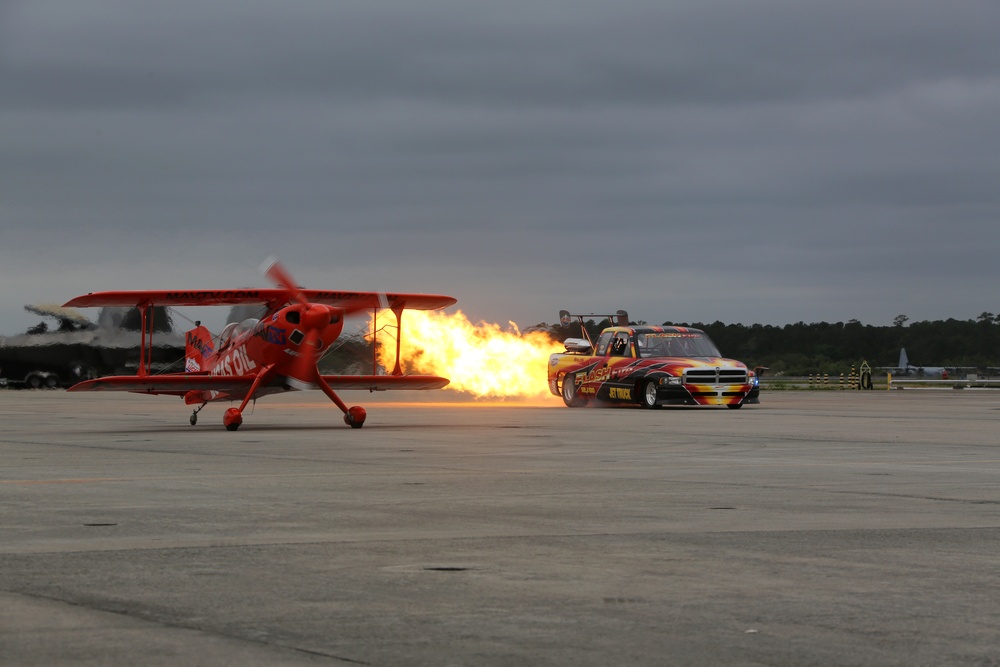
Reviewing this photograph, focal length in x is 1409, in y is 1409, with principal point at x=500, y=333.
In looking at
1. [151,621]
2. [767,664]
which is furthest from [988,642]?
[151,621]

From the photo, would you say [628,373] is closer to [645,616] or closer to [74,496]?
[74,496]

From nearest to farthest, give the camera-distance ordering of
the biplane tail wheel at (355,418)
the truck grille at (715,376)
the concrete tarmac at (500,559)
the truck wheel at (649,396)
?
the concrete tarmac at (500,559), the biplane tail wheel at (355,418), the truck grille at (715,376), the truck wheel at (649,396)

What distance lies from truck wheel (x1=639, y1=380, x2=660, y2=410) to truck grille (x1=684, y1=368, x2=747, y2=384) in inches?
37.7

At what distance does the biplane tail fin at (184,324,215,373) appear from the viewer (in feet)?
95.7

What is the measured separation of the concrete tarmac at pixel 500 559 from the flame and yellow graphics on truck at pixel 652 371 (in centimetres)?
1644

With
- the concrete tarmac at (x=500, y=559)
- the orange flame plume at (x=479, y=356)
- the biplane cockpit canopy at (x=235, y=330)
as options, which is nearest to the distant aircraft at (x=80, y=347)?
the orange flame plume at (x=479, y=356)

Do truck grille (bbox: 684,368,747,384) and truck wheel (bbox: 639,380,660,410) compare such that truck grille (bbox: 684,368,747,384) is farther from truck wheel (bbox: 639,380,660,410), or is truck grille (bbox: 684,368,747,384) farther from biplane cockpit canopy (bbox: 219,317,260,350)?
biplane cockpit canopy (bbox: 219,317,260,350)

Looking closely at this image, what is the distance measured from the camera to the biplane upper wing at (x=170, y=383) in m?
24.1

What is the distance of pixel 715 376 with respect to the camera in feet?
110

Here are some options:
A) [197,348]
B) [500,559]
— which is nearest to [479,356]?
[197,348]

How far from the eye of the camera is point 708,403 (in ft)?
109

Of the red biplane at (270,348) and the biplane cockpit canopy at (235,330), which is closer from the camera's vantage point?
the red biplane at (270,348)

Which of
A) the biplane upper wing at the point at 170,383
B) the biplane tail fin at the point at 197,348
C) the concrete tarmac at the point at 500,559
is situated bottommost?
the concrete tarmac at the point at 500,559

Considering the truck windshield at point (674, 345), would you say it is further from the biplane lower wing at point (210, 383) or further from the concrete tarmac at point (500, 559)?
the concrete tarmac at point (500, 559)
